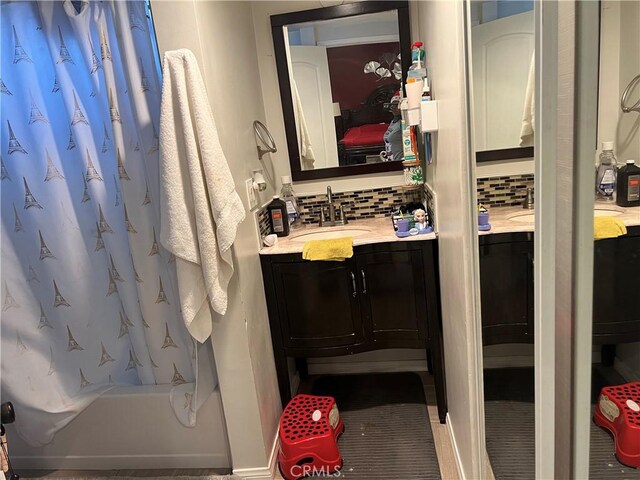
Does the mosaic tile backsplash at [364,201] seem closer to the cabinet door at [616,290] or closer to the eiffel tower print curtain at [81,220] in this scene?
the eiffel tower print curtain at [81,220]

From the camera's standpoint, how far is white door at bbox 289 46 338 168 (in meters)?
2.39

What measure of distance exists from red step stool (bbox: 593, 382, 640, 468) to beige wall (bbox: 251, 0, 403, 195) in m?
1.91

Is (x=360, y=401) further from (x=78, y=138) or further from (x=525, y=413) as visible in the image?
(x=78, y=138)

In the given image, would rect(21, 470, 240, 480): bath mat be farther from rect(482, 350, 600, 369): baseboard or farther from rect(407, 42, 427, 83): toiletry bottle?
rect(407, 42, 427, 83): toiletry bottle

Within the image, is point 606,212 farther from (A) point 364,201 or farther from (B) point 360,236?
(A) point 364,201

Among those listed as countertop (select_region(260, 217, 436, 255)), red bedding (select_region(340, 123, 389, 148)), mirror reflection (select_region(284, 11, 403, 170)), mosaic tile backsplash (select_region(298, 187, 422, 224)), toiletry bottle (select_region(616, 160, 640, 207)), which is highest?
mirror reflection (select_region(284, 11, 403, 170))

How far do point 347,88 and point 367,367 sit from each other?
1596 mm

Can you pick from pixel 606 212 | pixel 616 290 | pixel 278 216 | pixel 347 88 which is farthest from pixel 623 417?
pixel 347 88

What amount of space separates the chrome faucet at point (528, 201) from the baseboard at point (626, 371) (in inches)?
11.9

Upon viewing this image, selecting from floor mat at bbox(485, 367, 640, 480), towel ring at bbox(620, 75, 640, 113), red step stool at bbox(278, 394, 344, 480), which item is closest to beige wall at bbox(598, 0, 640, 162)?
towel ring at bbox(620, 75, 640, 113)

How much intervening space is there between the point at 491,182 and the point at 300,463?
149 centimetres

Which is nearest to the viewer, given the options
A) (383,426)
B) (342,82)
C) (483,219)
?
(483,219)

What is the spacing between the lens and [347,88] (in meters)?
2.40

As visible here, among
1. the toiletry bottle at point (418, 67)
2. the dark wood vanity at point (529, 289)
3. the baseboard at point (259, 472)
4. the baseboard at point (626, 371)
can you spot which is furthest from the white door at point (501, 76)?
the baseboard at point (259, 472)
